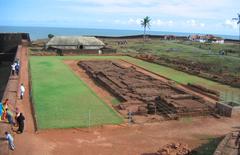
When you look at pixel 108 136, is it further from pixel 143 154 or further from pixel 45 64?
pixel 45 64

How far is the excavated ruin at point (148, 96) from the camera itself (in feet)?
57.0

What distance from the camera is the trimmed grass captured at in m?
15.4

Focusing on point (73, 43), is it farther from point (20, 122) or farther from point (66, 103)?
point (20, 122)

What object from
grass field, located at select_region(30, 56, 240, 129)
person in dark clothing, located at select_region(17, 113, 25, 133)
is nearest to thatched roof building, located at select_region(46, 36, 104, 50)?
grass field, located at select_region(30, 56, 240, 129)

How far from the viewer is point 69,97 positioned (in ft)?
64.9

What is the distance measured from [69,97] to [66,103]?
1350 mm

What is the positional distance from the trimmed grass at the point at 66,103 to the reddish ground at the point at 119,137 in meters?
0.72

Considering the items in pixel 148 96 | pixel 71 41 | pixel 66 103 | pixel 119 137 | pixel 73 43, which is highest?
pixel 71 41

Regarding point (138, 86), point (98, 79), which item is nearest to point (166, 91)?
point (138, 86)

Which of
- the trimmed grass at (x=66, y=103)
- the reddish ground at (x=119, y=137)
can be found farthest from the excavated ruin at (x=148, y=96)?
the trimmed grass at (x=66, y=103)

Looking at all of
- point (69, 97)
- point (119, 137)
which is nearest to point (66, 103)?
point (69, 97)

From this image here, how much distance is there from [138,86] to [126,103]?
4.18 meters

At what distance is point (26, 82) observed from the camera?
923 inches

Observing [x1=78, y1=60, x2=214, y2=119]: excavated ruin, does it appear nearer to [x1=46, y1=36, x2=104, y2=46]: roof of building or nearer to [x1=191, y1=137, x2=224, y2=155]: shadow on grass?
[x1=191, y1=137, x2=224, y2=155]: shadow on grass
